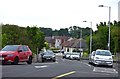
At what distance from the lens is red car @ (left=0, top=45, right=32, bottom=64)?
27656mm

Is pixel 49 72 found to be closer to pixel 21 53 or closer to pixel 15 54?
pixel 15 54

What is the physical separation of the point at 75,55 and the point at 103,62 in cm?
3677

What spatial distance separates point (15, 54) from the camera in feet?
91.9

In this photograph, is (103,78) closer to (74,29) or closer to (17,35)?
Answer: (17,35)

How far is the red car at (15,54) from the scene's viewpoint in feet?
90.7

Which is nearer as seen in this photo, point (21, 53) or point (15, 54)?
point (15, 54)

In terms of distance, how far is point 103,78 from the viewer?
1834cm

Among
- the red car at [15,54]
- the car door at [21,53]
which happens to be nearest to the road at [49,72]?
the red car at [15,54]

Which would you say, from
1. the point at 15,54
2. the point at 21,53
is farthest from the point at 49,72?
the point at 21,53

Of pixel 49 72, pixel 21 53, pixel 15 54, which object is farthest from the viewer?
pixel 21 53

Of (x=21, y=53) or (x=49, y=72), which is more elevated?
(x=21, y=53)

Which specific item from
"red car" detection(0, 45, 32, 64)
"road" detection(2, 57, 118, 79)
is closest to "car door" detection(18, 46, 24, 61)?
"red car" detection(0, 45, 32, 64)

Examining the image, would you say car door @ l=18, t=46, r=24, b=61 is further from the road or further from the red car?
the road

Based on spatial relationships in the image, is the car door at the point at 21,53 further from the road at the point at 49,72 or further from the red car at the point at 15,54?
the road at the point at 49,72
